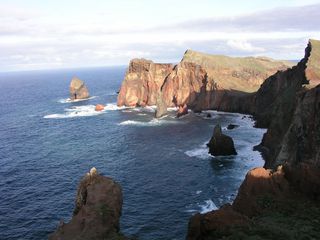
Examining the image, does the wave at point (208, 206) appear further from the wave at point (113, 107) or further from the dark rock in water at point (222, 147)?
the wave at point (113, 107)

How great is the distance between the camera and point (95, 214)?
42.7m

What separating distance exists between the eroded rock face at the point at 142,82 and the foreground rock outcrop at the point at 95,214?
122m

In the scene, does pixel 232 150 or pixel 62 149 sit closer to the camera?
pixel 232 150

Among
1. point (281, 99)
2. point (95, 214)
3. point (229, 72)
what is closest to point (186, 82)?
point (229, 72)

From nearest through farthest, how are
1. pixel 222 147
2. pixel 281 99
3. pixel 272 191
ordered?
pixel 272 191 < pixel 222 147 < pixel 281 99

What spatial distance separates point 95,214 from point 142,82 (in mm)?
129721

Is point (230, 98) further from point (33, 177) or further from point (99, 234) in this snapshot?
point (99, 234)

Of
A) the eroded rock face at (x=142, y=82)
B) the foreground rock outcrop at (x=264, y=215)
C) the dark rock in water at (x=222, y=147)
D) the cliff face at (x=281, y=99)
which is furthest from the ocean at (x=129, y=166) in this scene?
the eroded rock face at (x=142, y=82)

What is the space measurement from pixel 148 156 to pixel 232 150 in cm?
1929

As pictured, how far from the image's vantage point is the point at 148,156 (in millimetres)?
94062

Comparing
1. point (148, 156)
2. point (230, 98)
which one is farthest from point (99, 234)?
point (230, 98)

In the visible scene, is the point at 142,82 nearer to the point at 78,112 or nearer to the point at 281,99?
the point at 78,112

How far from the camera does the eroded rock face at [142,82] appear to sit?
557ft

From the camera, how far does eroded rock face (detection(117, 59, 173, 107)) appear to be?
170 m
